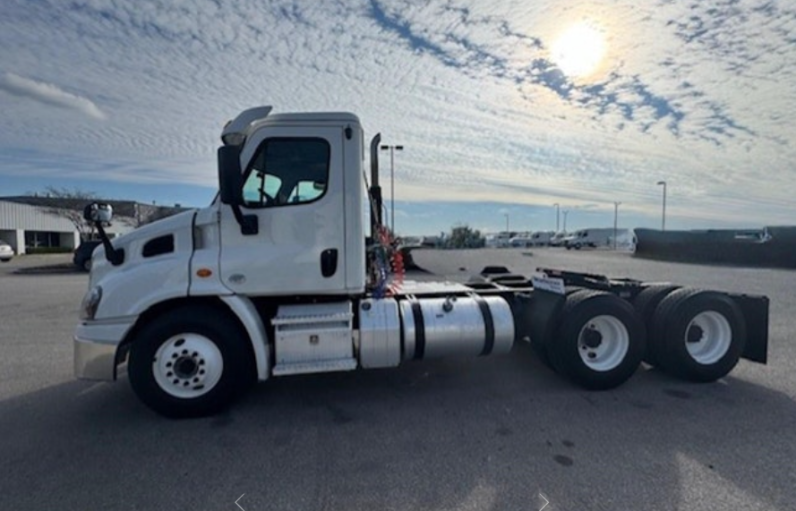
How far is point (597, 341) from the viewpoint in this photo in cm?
493

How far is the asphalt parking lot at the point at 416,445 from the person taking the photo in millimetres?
2881

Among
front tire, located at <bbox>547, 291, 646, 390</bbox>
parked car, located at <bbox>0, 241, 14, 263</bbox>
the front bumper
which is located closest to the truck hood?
the front bumper

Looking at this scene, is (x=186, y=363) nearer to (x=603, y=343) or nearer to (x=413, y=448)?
(x=413, y=448)

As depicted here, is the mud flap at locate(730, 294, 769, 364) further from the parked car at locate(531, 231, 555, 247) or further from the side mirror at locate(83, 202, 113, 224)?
the parked car at locate(531, 231, 555, 247)

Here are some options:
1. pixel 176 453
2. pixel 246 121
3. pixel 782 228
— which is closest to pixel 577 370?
pixel 176 453

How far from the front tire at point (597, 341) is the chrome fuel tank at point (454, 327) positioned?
0.61 m

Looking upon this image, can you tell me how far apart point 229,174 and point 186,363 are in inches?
74.9

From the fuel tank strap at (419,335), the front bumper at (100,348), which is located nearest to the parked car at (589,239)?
the fuel tank strap at (419,335)

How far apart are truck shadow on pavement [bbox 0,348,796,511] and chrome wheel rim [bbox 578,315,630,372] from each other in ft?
1.21

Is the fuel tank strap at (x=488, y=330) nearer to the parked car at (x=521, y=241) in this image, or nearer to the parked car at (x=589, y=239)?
the parked car at (x=589, y=239)

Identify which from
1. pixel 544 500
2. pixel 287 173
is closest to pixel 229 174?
pixel 287 173

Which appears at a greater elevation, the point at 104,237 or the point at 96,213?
the point at 96,213

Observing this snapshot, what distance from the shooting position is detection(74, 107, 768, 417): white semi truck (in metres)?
4.07

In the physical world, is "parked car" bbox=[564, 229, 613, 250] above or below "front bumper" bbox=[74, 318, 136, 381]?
above
